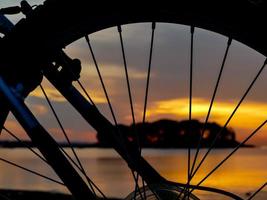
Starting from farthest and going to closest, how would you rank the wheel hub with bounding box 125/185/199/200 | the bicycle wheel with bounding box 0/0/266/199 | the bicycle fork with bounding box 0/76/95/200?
1. the wheel hub with bounding box 125/185/199/200
2. the bicycle fork with bounding box 0/76/95/200
3. the bicycle wheel with bounding box 0/0/266/199

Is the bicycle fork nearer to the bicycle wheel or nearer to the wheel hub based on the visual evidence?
the bicycle wheel

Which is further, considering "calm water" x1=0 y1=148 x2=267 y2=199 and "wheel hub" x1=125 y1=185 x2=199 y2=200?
"calm water" x1=0 y1=148 x2=267 y2=199

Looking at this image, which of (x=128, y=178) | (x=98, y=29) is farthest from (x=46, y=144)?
(x=128, y=178)

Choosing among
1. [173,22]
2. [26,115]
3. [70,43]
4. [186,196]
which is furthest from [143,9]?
[186,196]

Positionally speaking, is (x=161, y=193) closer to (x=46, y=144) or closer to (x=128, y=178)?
(x=46, y=144)

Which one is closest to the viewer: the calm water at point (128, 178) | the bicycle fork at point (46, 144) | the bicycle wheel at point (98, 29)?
the bicycle wheel at point (98, 29)

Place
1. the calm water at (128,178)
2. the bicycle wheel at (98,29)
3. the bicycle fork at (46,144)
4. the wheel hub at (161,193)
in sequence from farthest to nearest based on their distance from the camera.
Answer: the calm water at (128,178) → the wheel hub at (161,193) → the bicycle fork at (46,144) → the bicycle wheel at (98,29)

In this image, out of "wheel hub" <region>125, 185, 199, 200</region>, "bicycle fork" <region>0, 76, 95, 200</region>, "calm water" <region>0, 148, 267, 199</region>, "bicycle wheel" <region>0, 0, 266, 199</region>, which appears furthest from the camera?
"calm water" <region>0, 148, 267, 199</region>

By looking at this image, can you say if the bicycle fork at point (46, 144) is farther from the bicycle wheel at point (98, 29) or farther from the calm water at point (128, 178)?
A: the calm water at point (128, 178)

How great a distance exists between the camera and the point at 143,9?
3281mm

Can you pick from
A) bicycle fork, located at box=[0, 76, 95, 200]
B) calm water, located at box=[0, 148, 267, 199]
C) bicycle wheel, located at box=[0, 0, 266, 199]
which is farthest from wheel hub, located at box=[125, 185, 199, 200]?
calm water, located at box=[0, 148, 267, 199]

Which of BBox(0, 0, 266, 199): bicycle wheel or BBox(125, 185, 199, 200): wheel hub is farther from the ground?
BBox(0, 0, 266, 199): bicycle wheel

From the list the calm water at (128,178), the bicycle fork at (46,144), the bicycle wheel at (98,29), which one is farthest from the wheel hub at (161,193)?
the calm water at (128,178)

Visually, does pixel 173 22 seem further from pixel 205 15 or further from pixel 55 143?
pixel 55 143
